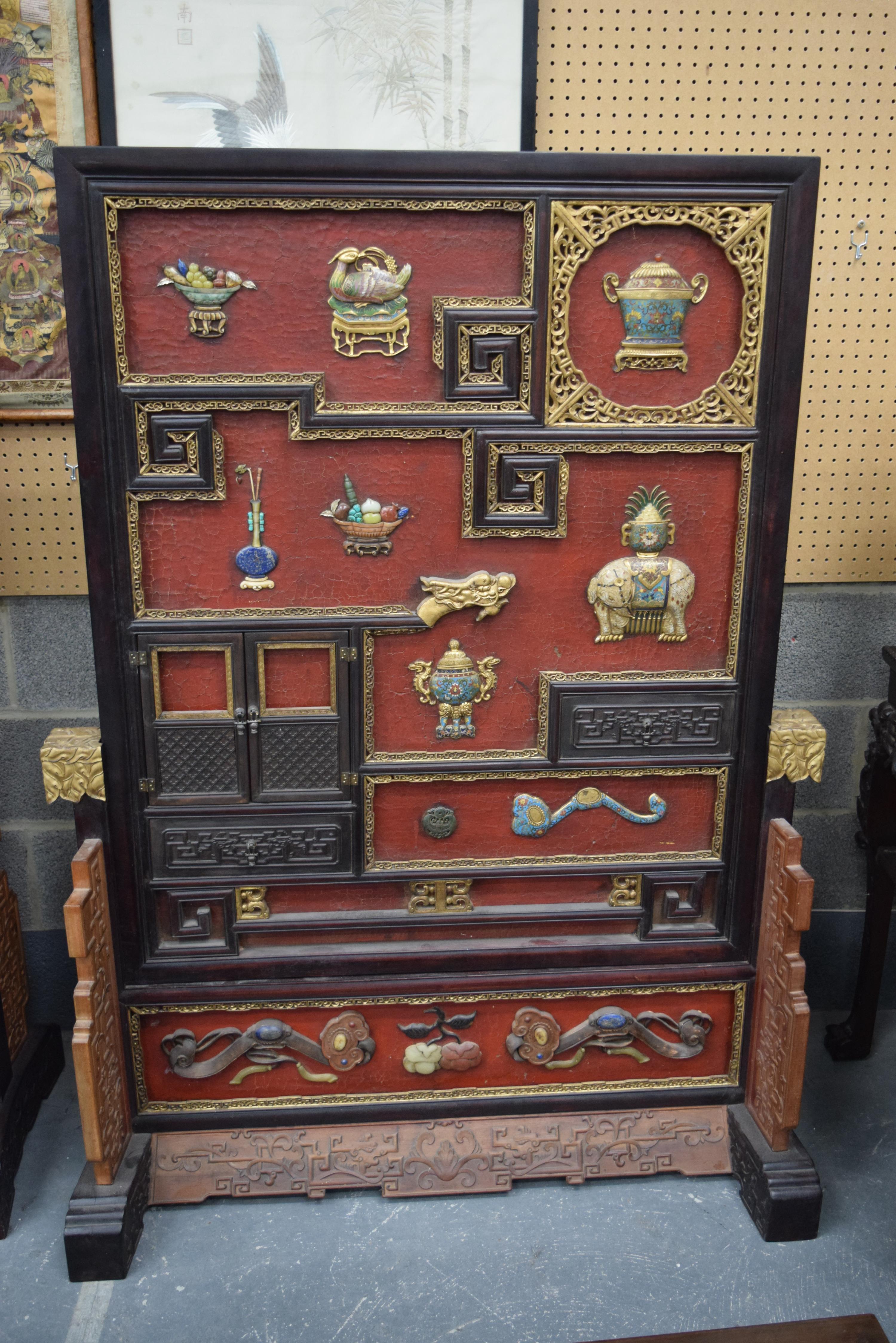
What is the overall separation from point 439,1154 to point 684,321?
5.40 ft

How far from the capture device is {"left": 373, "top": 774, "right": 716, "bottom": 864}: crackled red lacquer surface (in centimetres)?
207

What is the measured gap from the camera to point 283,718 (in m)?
1.98

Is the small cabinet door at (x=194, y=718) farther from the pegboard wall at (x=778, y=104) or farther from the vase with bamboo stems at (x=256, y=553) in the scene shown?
the pegboard wall at (x=778, y=104)

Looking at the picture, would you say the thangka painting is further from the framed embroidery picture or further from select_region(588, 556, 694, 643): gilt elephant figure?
select_region(588, 556, 694, 643): gilt elephant figure

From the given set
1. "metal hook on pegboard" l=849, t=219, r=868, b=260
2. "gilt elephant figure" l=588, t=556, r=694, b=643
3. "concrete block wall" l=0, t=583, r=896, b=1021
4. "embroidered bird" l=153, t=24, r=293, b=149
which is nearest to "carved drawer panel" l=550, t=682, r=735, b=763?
"gilt elephant figure" l=588, t=556, r=694, b=643

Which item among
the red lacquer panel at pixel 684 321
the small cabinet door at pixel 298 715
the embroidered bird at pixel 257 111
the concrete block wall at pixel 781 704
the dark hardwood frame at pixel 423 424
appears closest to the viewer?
the dark hardwood frame at pixel 423 424

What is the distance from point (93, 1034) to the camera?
1903 millimetres

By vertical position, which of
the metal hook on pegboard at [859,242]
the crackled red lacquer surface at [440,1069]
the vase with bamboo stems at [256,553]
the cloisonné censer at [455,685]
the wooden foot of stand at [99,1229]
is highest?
the metal hook on pegboard at [859,242]

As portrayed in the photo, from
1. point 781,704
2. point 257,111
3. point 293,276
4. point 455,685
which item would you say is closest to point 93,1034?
point 455,685

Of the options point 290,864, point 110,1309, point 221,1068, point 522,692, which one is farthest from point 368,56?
point 110,1309

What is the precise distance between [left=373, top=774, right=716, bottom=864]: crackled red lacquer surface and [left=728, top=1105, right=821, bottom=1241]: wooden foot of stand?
1.95 ft

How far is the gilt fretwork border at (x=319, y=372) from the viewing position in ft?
5.77

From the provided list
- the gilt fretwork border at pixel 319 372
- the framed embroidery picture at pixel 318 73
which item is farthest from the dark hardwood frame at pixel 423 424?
the framed embroidery picture at pixel 318 73

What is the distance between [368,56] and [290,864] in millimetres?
1625
